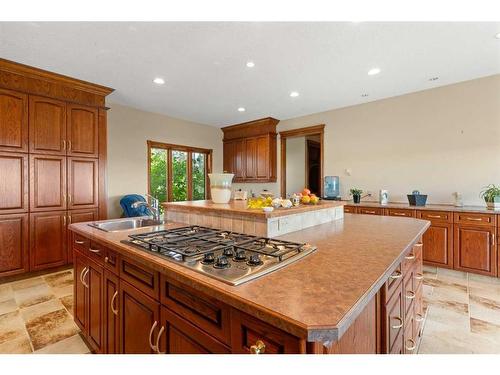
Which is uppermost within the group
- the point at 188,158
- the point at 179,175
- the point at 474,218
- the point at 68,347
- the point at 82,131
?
the point at 82,131

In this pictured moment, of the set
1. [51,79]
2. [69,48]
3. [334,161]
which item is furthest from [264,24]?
[334,161]

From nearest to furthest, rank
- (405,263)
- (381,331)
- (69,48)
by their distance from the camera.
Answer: (381,331) → (405,263) → (69,48)

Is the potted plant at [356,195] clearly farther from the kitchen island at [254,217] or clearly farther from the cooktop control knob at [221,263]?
the cooktop control knob at [221,263]

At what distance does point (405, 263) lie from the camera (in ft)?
4.83

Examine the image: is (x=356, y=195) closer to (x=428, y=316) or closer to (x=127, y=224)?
(x=428, y=316)

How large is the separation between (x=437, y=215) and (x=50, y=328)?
4.42 meters

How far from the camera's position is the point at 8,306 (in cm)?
250

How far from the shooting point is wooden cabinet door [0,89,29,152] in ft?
9.34

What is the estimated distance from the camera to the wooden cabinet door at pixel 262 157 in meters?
5.52

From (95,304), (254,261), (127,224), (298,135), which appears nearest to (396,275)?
(254,261)

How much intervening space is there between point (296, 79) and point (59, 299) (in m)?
3.85

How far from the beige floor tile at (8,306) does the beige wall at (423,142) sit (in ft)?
15.9

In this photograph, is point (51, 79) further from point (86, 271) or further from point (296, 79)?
point (296, 79)

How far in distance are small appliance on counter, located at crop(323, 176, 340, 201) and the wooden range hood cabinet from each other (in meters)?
1.27
